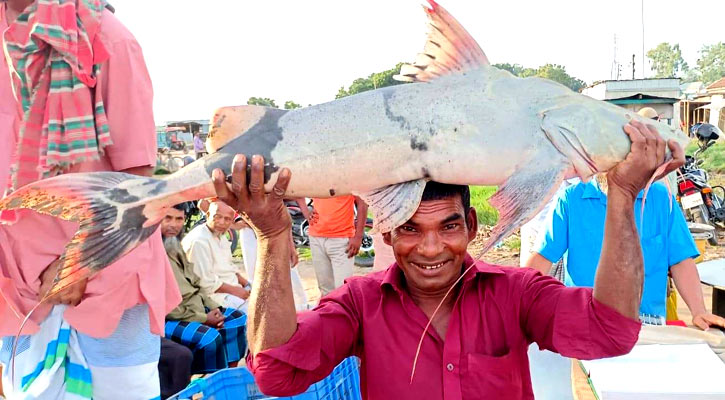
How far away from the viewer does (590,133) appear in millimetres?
1493

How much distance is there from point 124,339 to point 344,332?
102 cm

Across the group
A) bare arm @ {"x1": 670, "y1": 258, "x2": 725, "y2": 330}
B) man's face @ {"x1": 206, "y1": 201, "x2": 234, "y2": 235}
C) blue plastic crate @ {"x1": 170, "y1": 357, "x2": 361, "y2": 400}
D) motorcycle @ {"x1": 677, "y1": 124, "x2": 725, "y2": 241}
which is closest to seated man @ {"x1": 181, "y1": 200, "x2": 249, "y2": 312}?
man's face @ {"x1": 206, "y1": 201, "x2": 234, "y2": 235}

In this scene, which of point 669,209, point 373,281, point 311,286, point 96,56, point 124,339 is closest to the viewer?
point 373,281

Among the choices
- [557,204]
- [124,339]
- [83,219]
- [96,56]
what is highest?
[96,56]

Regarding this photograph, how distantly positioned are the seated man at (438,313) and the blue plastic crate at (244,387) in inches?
27.7

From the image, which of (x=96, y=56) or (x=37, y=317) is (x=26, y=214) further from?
(x=96, y=56)

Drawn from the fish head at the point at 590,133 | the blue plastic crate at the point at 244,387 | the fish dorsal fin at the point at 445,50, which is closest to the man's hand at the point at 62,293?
the blue plastic crate at the point at 244,387

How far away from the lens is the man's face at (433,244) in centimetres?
186

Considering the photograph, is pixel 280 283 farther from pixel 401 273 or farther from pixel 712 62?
pixel 712 62

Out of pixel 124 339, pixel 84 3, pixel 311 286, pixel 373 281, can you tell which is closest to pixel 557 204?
pixel 373 281

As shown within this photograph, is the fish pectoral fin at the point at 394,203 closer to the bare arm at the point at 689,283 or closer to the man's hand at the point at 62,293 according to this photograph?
the man's hand at the point at 62,293

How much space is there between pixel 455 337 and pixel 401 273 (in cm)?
30

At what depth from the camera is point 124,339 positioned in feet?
7.90

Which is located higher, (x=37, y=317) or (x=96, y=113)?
→ (x=96, y=113)
